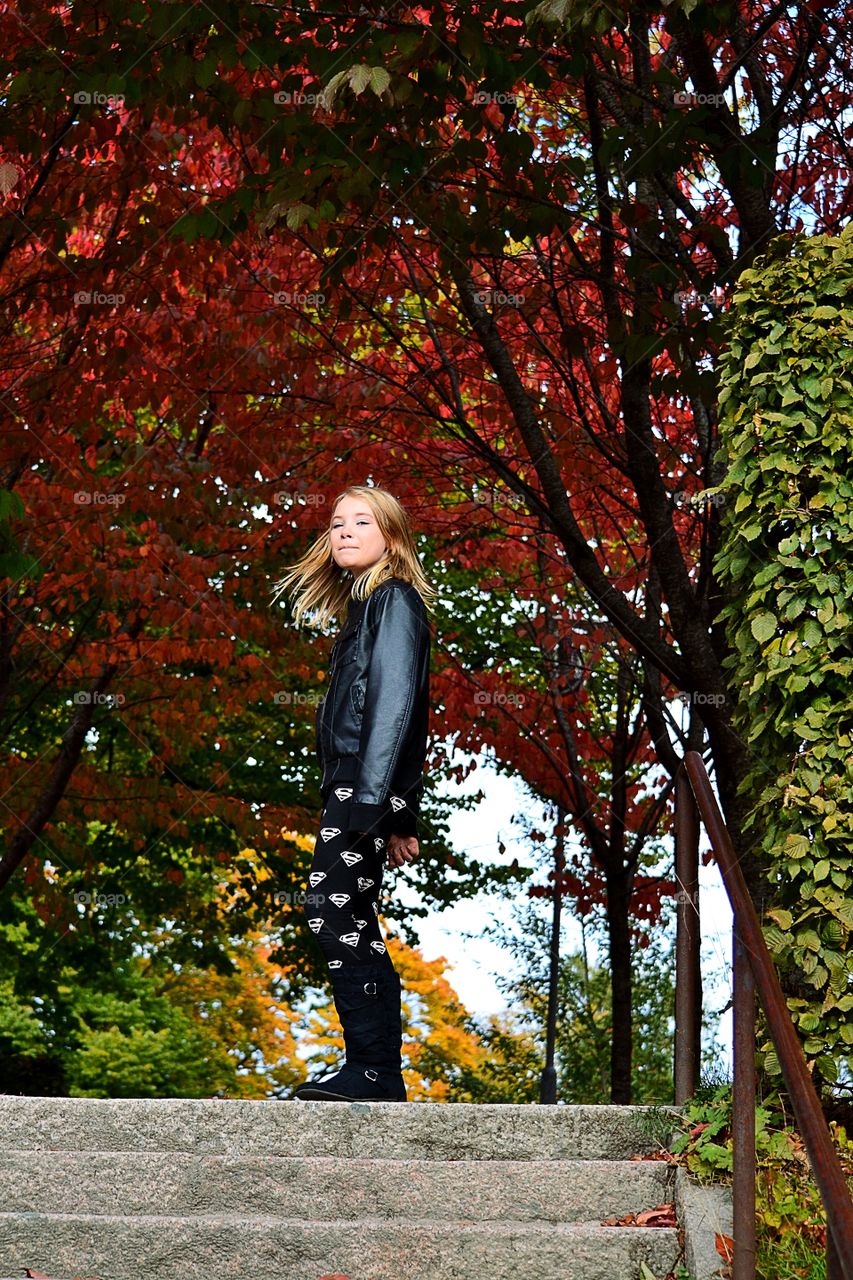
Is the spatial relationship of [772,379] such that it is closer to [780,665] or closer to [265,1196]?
[780,665]

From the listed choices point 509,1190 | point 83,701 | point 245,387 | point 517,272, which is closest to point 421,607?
point 509,1190

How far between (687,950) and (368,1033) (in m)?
1.20

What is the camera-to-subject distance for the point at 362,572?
541 cm

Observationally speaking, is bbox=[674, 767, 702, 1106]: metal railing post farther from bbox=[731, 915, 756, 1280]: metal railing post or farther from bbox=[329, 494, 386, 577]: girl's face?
bbox=[329, 494, 386, 577]: girl's face

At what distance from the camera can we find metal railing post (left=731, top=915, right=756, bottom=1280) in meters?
3.08

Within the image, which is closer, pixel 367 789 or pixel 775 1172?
pixel 775 1172

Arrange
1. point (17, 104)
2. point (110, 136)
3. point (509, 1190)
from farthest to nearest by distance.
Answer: point (110, 136)
point (17, 104)
point (509, 1190)

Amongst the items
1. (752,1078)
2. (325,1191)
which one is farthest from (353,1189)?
(752,1078)

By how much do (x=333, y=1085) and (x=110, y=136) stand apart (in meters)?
5.57

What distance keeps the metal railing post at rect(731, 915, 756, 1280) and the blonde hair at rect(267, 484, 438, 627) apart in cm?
242

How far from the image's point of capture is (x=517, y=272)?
8.24 meters

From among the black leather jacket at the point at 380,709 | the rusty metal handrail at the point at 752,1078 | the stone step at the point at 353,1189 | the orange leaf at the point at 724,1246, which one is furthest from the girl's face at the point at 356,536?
the orange leaf at the point at 724,1246

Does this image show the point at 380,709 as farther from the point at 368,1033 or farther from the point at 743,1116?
the point at 743,1116

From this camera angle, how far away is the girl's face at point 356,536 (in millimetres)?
5355
